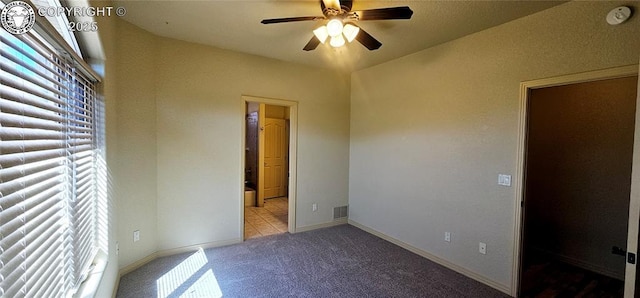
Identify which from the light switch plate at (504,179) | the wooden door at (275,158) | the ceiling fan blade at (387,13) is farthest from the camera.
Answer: the wooden door at (275,158)

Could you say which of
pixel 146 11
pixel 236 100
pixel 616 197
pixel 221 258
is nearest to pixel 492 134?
pixel 616 197

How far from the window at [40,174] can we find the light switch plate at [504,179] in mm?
3344

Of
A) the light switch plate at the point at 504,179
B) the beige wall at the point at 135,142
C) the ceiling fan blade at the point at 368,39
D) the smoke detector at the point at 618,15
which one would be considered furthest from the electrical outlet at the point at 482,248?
the beige wall at the point at 135,142

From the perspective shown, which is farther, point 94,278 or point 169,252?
point 169,252

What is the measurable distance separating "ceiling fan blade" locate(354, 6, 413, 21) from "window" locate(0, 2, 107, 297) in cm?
186

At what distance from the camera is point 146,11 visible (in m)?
2.44

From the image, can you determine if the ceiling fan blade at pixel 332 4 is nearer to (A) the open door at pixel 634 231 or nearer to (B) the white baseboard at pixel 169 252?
(A) the open door at pixel 634 231

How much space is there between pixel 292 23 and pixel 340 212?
3.11 metres

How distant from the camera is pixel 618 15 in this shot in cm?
193

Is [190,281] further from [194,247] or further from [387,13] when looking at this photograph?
[387,13]

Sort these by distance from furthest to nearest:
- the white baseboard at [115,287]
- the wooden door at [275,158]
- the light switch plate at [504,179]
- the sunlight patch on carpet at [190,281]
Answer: the wooden door at [275,158], the light switch plate at [504,179], the sunlight patch on carpet at [190,281], the white baseboard at [115,287]

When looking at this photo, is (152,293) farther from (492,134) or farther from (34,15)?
(492,134)

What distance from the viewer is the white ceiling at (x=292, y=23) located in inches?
89.0

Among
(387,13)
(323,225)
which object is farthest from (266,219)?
(387,13)
